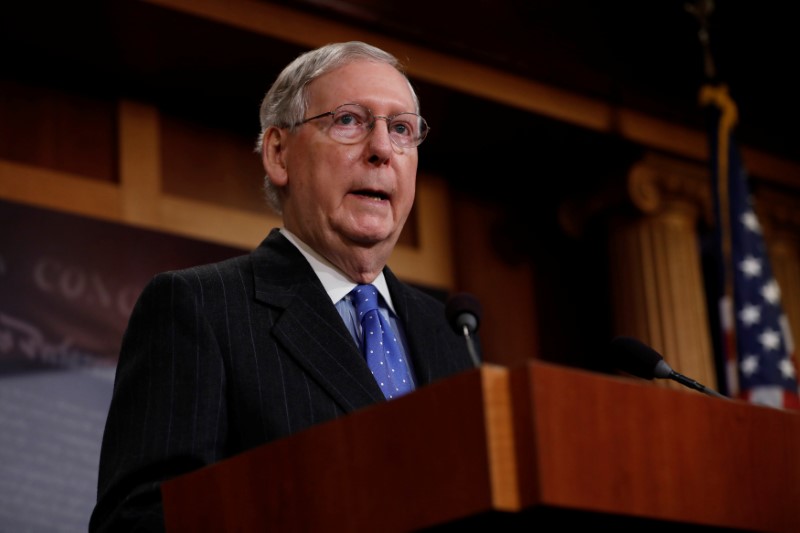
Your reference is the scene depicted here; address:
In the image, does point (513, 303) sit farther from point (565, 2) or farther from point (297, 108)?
point (297, 108)

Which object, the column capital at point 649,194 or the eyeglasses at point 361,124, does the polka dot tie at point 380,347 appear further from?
the column capital at point 649,194

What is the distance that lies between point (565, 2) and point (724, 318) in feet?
5.09

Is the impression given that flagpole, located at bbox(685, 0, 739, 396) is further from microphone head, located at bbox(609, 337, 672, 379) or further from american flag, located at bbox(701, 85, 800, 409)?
microphone head, located at bbox(609, 337, 672, 379)

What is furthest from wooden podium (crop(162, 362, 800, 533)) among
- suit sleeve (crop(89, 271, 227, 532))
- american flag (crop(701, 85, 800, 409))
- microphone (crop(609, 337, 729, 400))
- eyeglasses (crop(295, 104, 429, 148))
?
american flag (crop(701, 85, 800, 409))

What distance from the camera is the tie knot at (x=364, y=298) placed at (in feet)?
8.38

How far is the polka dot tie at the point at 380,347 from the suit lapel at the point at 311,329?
0.09 metres

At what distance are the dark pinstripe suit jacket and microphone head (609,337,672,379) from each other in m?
0.45

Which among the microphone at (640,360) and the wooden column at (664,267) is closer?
the microphone at (640,360)

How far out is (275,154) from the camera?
9.30ft

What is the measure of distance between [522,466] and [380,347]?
956 millimetres

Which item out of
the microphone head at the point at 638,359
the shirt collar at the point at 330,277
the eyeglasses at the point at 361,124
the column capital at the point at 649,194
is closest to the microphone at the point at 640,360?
the microphone head at the point at 638,359

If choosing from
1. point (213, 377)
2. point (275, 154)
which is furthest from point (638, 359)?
point (275, 154)

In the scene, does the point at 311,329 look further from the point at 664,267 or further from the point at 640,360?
the point at 664,267

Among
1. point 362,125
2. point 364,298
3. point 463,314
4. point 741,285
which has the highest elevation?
point 741,285
